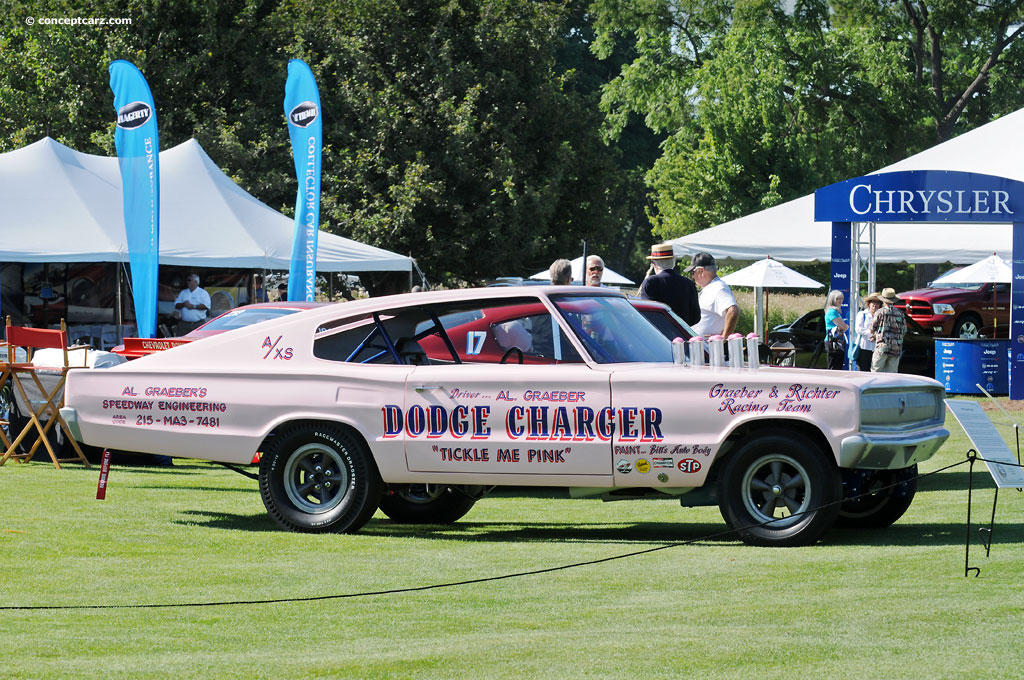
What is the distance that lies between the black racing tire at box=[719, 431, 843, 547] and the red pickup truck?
67.0 ft

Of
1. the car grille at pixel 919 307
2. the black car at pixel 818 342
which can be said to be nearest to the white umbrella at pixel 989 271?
the car grille at pixel 919 307

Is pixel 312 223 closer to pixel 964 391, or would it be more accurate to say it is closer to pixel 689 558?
pixel 964 391

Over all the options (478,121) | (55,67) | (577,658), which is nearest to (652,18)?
(478,121)

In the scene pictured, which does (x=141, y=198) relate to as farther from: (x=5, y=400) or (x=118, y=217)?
(x=5, y=400)

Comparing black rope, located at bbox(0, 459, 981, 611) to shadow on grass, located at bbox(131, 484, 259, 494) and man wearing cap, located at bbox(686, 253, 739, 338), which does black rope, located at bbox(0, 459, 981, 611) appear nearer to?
man wearing cap, located at bbox(686, 253, 739, 338)

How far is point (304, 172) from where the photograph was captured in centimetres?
2131

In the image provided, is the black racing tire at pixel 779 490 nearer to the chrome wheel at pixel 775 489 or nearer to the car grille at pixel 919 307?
the chrome wheel at pixel 775 489

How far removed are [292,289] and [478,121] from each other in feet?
61.6

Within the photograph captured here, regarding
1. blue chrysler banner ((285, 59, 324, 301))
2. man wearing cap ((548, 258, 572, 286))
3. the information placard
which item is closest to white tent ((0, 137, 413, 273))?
blue chrysler banner ((285, 59, 324, 301))

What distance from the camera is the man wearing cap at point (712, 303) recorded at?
11.5 m

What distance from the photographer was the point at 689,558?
7.73 m

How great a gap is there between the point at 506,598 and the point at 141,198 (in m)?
14.2

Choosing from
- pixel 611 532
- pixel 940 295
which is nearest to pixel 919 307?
pixel 940 295

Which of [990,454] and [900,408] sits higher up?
[900,408]
